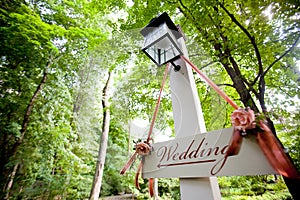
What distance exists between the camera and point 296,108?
837mm

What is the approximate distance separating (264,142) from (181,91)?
1.45 feet

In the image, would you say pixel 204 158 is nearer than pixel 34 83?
Yes

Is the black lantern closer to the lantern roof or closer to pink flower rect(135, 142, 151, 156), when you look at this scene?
the lantern roof

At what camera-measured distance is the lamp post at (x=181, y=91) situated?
608 millimetres

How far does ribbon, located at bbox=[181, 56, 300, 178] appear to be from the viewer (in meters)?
0.41

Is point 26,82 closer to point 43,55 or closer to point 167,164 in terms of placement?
point 43,55

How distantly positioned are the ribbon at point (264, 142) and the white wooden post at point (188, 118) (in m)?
0.21

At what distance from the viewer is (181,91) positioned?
2.69 feet

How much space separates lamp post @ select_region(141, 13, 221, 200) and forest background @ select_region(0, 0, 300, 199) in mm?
129

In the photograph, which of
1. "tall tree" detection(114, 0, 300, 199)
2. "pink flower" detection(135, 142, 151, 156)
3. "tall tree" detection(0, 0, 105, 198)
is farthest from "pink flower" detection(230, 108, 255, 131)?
"tall tree" detection(0, 0, 105, 198)

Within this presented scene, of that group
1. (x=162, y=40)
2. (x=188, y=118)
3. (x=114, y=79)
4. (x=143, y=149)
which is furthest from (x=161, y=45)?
(x=114, y=79)

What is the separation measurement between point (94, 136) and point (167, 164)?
4820mm

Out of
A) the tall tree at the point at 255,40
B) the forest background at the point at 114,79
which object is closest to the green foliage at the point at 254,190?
the forest background at the point at 114,79

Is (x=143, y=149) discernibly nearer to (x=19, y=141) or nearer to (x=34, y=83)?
(x=19, y=141)
